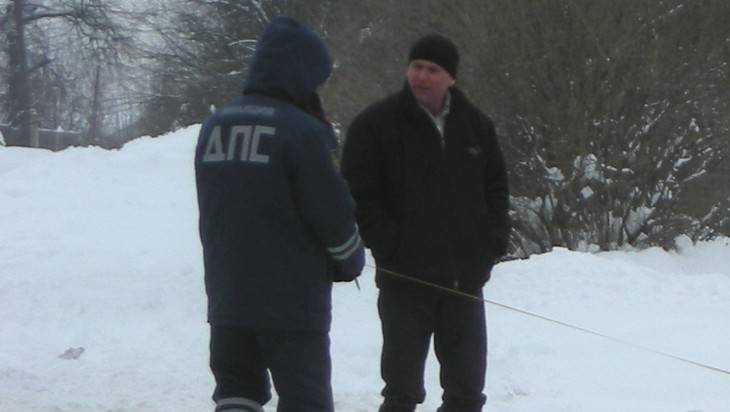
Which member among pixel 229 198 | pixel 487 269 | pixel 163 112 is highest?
pixel 229 198

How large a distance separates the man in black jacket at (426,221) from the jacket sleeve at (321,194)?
767 millimetres

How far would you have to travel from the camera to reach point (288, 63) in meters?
4.00

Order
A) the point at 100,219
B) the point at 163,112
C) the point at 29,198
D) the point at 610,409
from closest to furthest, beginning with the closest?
1. the point at 610,409
2. the point at 100,219
3. the point at 29,198
4. the point at 163,112

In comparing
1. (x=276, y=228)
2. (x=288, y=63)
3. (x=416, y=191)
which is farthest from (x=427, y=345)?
(x=288, y=63)

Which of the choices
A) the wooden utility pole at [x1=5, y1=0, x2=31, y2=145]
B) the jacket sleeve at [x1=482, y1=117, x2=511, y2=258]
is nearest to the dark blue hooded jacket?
the jacket sleeve at [x1=482, y1=117, x2=511, y2=258]

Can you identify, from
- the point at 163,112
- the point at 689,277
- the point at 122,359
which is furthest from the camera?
the point at 163,112

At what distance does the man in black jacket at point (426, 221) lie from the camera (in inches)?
189

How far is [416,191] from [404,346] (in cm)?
57

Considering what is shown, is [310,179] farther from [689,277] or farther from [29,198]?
[29,198]

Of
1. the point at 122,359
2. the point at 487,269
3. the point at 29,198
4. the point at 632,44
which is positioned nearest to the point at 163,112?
the point at 29,198

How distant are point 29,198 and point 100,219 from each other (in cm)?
129

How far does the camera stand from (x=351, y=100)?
12320mm

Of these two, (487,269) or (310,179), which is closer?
(310,179)

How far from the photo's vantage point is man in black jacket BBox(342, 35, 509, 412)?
15.8ft
